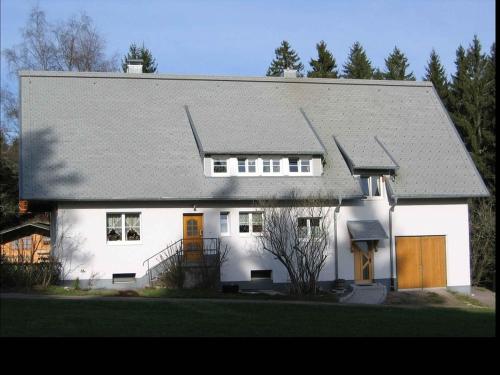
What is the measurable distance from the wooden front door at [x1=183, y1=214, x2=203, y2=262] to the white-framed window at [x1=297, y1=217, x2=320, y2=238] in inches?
155

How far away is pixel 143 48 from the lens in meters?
56.1

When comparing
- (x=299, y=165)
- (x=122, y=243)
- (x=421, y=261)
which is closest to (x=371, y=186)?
(x=299, y=165)

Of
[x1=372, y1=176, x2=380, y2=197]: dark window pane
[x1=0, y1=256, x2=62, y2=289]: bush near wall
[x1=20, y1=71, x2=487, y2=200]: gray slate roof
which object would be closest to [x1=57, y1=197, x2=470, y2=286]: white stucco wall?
[x1=372, y1=176, x2=380, y2=197]: dark window pane

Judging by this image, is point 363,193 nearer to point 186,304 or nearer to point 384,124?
point 384,124

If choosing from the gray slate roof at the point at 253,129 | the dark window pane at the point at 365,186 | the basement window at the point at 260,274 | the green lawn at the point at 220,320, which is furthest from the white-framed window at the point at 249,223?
the green lawn at the point at 220,320

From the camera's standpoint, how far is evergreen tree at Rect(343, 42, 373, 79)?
57.7m

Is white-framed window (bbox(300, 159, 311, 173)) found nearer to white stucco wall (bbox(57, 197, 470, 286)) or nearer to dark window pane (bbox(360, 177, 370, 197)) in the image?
white stucco wall (bbox(57, 197, 470, 286))

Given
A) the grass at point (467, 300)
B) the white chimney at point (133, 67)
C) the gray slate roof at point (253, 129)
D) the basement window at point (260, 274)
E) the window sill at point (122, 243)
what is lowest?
the grass at point (467, 300)

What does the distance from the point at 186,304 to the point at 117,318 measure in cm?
396

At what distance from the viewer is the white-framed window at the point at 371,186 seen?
98.2 ft

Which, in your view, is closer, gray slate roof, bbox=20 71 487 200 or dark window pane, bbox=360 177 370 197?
gray slate roof, bbox=20 71 487 200

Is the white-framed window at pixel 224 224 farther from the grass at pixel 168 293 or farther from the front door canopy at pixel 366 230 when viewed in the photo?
the front door canopy at pixel 366 230

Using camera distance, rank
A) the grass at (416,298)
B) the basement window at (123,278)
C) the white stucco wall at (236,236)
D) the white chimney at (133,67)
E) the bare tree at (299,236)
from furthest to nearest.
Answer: the white chimney at (133,67), the basement window at (123,278), the white stucco wall at (236,236), the grass at (416,298), the bare tree at (299,236)

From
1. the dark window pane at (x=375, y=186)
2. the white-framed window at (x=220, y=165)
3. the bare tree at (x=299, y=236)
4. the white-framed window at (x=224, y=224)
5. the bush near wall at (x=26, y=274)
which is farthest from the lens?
the dark window pane at (x=375, y=186)
